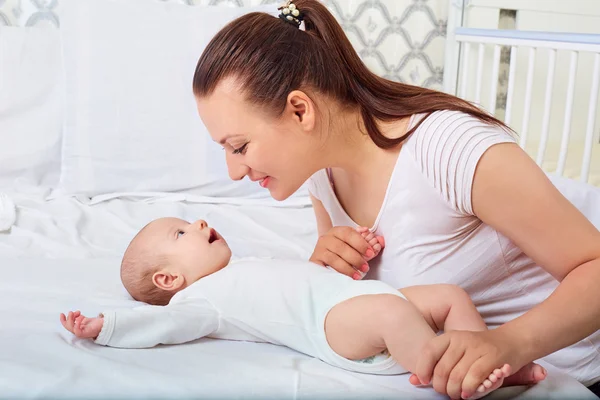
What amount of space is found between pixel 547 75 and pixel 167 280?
1.57 meters

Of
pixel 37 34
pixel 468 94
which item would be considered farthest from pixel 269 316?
pixel 468 94

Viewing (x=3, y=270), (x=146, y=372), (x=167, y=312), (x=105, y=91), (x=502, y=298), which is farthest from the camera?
(x=105, y=91)

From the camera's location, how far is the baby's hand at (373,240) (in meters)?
1.19

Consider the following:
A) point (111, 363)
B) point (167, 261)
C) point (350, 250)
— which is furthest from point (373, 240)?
point (111, 363)

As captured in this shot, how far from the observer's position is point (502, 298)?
1151mm

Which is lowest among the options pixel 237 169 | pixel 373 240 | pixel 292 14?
pixel 373 240

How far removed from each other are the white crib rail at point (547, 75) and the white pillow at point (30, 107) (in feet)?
4.65

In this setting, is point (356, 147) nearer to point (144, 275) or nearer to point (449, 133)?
point (449, 133)

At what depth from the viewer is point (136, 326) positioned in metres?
1.00

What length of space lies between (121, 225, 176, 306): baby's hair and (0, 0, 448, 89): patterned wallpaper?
4.75ft

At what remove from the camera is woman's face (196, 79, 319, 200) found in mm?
1108

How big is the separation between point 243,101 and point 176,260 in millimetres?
314

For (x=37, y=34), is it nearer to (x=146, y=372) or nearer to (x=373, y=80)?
(x=373, y=80)

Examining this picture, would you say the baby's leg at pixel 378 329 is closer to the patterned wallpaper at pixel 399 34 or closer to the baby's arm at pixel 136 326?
the baby's arm at pixel 136 326
